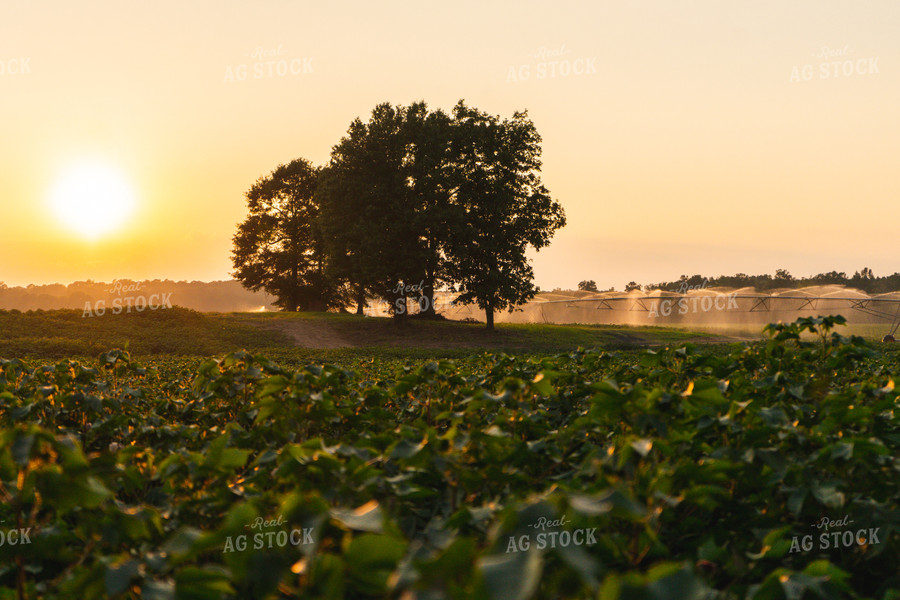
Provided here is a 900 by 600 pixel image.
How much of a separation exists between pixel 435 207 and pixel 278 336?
9961 millimetres

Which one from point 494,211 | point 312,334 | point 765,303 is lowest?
point 312,334

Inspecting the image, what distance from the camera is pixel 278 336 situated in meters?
30.9

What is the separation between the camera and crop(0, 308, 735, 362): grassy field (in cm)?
2245

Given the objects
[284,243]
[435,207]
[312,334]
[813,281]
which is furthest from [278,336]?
[813,281]

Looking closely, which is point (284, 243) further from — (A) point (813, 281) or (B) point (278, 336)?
(A) point (813, 281)

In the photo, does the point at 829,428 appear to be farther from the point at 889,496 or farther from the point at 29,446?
the point at 29,446

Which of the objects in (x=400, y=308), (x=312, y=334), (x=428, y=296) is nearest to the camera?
(x=312, y=334)

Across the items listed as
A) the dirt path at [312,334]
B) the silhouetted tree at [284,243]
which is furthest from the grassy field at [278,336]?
the silhouetted tree at [284,243]

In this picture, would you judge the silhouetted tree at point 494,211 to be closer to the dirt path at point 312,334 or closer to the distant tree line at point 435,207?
the distant tree line at point 435,207

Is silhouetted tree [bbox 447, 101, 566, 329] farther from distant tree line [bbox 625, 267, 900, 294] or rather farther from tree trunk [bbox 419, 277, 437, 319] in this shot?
distant tree line [bbox 625, 267, 900, 294]

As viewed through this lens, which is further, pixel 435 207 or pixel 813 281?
pixel 813 281

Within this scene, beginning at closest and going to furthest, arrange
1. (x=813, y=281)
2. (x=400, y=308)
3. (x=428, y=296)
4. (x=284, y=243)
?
(x=400, y=308) < (x=428, y=296) < (x=284, y=243) < (x=813, y=281)

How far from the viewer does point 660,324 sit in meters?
57.6

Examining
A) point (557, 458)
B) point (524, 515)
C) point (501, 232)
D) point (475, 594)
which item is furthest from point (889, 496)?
point (501, 232)
